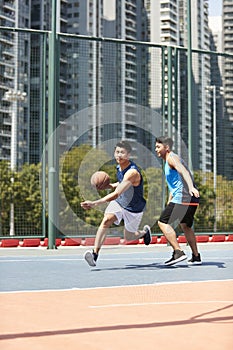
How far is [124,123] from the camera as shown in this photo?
2173 centimetres

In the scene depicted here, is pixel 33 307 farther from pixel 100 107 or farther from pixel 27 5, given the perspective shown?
pixel 27 5

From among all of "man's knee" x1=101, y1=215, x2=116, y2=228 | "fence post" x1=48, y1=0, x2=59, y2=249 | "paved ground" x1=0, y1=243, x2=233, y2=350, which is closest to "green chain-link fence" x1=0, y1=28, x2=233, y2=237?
"fence post" x1=48, y1=0, x2=59, y2=249

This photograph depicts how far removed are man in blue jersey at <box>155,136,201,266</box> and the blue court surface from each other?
1.23 ft

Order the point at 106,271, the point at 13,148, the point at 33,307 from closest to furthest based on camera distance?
the point at 33,307 < the point at 106,271 < the point at 13,148

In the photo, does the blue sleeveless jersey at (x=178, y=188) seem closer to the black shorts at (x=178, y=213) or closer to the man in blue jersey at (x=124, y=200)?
the black shorts at (x=178, y=213)

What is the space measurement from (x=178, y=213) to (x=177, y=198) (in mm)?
190

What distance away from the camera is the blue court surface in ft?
25.2

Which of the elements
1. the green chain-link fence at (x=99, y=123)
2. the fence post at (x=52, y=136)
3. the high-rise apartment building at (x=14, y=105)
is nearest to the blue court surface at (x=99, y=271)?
the fence post at (x=52, y=136)

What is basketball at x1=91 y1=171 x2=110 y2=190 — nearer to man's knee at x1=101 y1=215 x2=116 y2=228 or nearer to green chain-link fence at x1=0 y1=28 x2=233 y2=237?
man's knee at x1=101 y1=215 x2=116 y2=228

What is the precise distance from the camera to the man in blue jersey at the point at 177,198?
954cm

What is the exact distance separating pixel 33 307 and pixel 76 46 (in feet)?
40.5

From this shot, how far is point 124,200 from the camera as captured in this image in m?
9.46

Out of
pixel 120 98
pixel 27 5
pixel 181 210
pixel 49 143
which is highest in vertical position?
pixel 27 5

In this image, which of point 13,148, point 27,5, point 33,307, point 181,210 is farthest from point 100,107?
point 27,5
